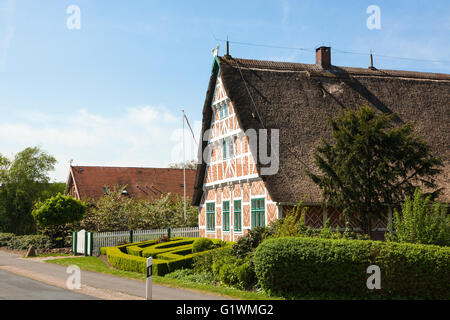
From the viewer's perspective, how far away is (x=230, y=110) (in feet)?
83.7

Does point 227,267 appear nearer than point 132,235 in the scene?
Yes

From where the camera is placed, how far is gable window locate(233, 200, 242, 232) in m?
24.9

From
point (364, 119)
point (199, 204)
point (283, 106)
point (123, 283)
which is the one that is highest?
point (283, 106)

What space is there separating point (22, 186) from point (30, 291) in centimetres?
4288

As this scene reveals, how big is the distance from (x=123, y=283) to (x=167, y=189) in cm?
3365

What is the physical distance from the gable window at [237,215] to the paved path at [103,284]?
8.25 metres

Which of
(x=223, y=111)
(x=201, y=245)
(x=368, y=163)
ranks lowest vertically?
(x=201, y=245)

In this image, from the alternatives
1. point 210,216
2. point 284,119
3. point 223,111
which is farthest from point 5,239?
point 284,119

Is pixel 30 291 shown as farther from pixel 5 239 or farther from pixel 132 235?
pixel 5 239

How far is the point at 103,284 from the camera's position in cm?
1555

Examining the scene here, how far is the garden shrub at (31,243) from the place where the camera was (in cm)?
2988

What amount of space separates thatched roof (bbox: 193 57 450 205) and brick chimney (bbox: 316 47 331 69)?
1.86ft

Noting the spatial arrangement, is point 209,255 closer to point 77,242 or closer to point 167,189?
point 77,242
